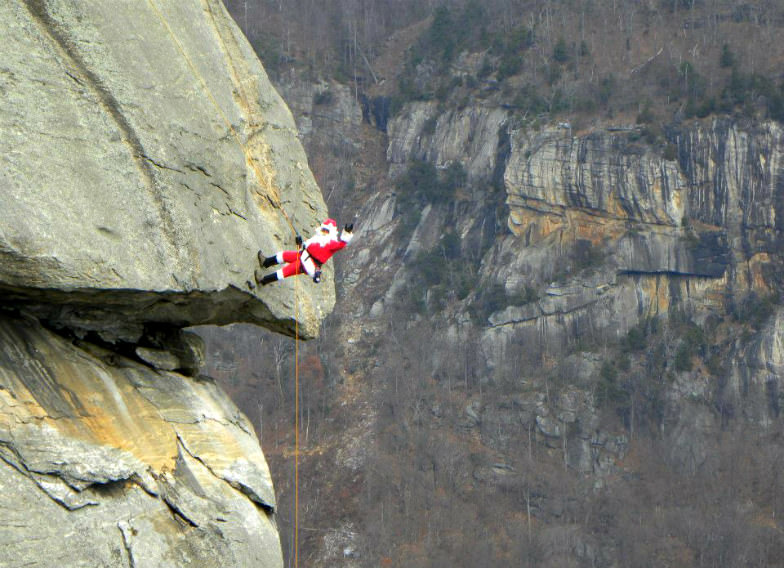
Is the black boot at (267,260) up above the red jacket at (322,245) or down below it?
below

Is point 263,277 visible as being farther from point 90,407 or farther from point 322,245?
point 90,407

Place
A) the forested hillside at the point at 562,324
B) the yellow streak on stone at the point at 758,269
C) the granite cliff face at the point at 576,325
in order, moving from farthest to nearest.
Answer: the yellow streak on stone at the point at 758,269
the granite cliff face at the point at 576,325
the forested hillside at the point at 562,324

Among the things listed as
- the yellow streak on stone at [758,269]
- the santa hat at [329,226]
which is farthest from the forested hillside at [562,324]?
the santa hat at [329,226]

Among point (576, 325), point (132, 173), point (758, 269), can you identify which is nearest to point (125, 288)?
point (132, 173)

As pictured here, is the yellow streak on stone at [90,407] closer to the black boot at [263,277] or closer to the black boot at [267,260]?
the black boot at [263,277]

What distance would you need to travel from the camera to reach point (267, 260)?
944 centimetres

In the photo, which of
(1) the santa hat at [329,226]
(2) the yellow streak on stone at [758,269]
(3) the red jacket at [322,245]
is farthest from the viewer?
(2) the yellow streak on stone at [758,269]

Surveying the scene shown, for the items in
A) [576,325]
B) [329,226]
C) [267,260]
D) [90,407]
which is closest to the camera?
[90,407]

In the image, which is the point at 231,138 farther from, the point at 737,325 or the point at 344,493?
the point at 737,325

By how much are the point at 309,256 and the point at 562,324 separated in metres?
46.3

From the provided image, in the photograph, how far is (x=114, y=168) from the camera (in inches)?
316

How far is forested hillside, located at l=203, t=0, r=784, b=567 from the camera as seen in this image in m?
47.4

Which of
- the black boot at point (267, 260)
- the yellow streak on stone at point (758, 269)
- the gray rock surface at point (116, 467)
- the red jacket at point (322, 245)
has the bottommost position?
the gray rock surface at point (116, 467)

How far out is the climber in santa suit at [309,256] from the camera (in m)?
9.44
